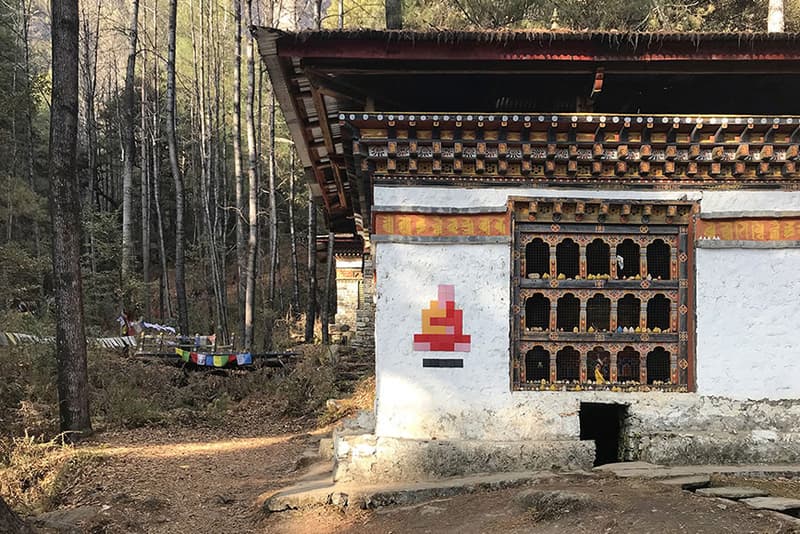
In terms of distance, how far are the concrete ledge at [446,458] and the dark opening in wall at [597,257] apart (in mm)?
2757

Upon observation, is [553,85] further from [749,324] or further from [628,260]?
[749,324]

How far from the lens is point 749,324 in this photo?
23.4 ft

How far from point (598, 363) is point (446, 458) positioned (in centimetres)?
227

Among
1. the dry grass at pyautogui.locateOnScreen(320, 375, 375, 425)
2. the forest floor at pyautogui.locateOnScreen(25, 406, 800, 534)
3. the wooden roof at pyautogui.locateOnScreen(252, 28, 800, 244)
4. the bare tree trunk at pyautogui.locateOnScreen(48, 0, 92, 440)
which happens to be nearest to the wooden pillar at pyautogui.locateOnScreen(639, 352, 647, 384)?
the forest floor at pyautogui.locateOnScreen(25, 406, 800, 534)

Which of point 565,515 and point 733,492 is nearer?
point 565,515

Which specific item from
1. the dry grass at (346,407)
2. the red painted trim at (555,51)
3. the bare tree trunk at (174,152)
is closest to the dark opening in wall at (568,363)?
the red painted trim at (555,51)

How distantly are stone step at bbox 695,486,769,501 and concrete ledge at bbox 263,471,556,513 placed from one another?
4.88 ft

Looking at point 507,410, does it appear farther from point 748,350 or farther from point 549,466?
point 748,350

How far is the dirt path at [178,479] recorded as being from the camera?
21.9ft

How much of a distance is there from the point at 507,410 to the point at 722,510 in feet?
7.92

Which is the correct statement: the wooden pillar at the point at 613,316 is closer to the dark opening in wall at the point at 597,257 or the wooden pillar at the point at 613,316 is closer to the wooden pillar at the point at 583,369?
the wooden pillar at the point at 583,369

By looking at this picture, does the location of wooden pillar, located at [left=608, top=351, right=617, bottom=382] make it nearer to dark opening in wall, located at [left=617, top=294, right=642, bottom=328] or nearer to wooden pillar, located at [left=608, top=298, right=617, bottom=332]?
wooden pillar, located at [left=608, top=298, right=617, bottom=332]

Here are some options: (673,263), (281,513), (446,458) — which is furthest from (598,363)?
(281,513)

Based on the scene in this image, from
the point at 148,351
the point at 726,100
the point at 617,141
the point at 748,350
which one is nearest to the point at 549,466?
the point at 748,350
